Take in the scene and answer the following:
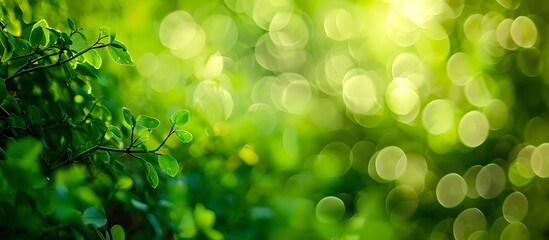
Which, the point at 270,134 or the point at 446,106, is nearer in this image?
the point at 270,134

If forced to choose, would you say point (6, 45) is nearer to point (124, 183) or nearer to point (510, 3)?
point (124, 183)

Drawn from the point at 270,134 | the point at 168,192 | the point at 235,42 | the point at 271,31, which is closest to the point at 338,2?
the point at 271,31

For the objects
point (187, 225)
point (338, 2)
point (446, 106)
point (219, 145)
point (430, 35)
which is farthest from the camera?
point (338, 2)

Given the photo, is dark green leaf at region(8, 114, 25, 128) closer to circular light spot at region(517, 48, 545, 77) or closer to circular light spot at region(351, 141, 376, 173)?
circular light spot at region(351, 141, 376, 173)

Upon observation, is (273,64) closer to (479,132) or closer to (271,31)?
(271,31)

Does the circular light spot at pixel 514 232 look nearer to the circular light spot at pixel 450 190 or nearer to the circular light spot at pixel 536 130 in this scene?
the circular light spot at pixel 450 190

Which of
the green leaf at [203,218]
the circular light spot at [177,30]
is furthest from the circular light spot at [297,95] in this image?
the green leaf at [203,218]

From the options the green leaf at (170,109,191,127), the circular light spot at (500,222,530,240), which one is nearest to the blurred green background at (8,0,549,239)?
the circular light spot at (500,222,530,240)
